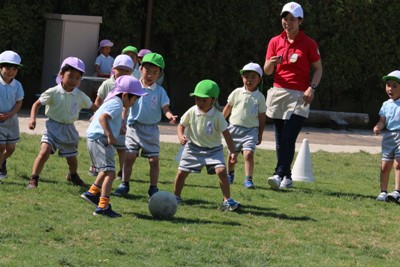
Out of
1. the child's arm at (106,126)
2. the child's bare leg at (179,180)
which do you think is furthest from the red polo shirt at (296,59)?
the child's arm at (106,126)

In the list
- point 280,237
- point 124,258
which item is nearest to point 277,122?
point 280,237

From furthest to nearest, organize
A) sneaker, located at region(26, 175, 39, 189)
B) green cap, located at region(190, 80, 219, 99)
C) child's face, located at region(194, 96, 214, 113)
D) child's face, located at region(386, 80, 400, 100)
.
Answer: child's face, located at region(386, 80, 400, 100), sneaker, located at region(26, 175, 39, 189), child's face, located at region(194, 96, 214, 113), green cap, located at region(190, 80, 219, 99)

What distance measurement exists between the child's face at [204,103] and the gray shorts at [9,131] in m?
2.23

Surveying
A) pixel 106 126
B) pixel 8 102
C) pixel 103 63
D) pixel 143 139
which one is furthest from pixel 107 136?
pixel 103 63

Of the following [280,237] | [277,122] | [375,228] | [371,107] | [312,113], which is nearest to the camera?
[280,237]

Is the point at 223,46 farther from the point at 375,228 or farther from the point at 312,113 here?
the point at 375,228

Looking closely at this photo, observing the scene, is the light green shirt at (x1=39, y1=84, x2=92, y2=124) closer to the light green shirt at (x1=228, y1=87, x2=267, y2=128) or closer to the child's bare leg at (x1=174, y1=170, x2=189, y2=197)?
the child's bare leg at (x1=174, y1=170, x2=189, y2=197)

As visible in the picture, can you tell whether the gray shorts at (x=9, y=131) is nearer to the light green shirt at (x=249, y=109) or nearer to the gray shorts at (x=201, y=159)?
the gray shorts at (x=201, y=159)

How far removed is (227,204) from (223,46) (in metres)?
10.6

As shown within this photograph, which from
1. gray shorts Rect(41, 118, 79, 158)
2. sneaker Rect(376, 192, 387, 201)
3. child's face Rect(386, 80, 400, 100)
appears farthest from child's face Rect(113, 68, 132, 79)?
sneaker Rect(376, 192, 387, 201)

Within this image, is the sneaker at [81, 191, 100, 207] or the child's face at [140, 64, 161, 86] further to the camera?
the child's face at [140, 64, 161, 86]

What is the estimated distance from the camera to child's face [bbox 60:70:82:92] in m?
10.5

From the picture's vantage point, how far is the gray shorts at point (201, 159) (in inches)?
395

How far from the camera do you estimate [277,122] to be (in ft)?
39.1
